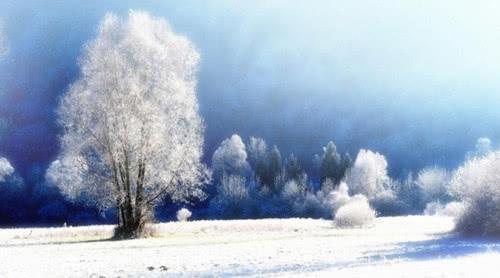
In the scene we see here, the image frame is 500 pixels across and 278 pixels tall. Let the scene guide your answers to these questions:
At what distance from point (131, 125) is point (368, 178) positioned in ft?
299

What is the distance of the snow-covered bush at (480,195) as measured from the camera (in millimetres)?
Result: 36000

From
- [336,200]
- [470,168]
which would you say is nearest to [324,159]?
[336,200]

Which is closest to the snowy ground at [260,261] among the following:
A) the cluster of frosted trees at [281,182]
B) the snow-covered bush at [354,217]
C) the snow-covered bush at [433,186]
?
the snow-covered bush at [354,217]

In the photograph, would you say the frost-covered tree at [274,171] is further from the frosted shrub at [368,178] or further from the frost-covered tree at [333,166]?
the frosted shrub at [368,178]

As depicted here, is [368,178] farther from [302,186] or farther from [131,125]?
[131,125]

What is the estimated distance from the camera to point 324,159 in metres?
135

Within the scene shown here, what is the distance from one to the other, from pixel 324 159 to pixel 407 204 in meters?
20.1

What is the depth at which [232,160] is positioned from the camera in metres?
143

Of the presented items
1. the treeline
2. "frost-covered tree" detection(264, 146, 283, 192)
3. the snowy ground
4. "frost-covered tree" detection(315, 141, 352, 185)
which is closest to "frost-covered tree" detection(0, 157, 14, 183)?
the treeline

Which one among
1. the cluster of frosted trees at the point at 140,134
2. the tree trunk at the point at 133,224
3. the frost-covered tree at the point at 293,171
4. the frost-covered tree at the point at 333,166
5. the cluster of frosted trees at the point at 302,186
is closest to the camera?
the cluster of frosted trees at the point at 140,134

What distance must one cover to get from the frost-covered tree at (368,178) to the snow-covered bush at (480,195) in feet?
272

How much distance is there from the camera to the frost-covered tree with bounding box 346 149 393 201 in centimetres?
12156

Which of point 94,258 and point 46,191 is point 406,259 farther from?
point 46,191

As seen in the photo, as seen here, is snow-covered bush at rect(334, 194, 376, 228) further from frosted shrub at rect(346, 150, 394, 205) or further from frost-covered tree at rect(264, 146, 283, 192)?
frost-covered tree at rect(264, 146, 283, 192)
